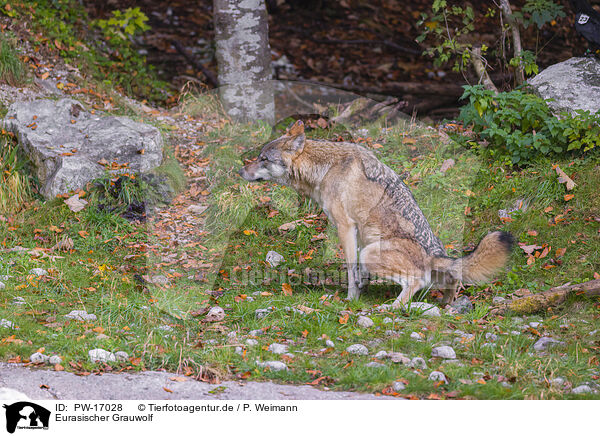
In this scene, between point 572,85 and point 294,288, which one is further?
point 572,85

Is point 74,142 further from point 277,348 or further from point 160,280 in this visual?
point 277,348

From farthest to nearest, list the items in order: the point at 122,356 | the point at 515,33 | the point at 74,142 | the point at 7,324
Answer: the point at 515,33 → the point at 74,142 → the point at 7,324 → the point at 122,356

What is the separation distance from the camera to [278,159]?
724 cm

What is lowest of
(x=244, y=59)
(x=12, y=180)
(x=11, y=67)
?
(x=12, y=180)

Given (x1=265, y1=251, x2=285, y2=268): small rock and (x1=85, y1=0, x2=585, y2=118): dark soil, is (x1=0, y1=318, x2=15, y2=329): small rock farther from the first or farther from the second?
(x1=85, y1=0, x2=585, y2=118): dark soil

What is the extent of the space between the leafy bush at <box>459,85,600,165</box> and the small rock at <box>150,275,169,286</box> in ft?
16.2

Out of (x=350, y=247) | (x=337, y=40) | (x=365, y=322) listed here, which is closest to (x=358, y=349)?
(x=365, y=322)

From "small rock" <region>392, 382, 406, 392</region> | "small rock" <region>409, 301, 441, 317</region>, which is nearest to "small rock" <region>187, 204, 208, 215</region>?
"small rock" <region>409, 301, 441, 317</region>

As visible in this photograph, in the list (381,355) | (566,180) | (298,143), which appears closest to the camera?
(381,355)

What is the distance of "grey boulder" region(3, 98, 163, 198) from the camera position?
886cm

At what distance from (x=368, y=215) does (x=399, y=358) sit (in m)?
1.98

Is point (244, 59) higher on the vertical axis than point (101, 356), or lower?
higher

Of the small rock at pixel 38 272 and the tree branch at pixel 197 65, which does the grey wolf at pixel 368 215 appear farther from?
the tree branch at pixel 197 65

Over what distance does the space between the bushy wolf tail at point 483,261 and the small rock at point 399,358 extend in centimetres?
143
